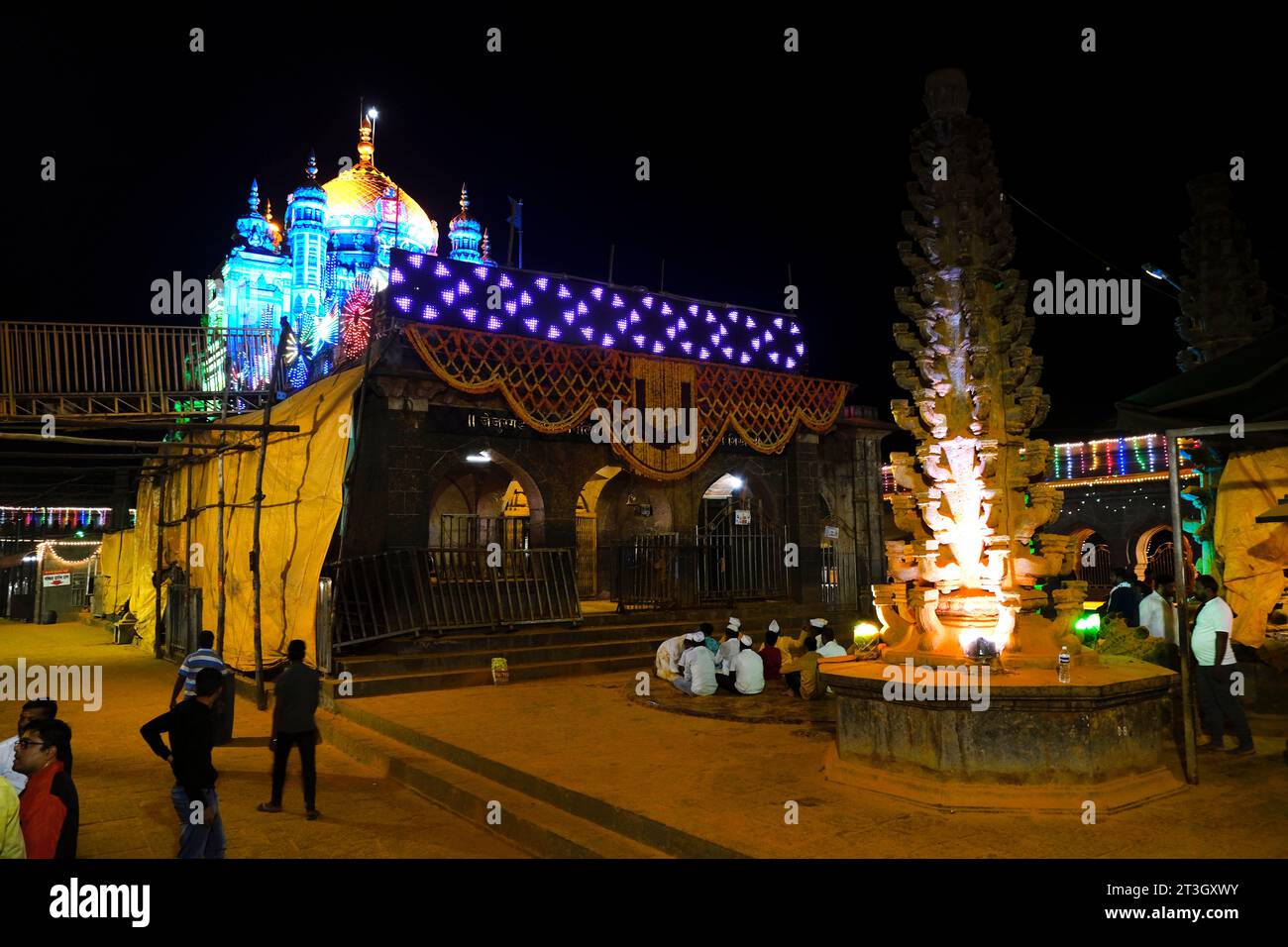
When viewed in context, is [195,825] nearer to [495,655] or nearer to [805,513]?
[495,655]

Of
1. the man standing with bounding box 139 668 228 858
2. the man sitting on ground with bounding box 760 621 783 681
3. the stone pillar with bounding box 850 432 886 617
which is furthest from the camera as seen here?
the stone pillar with bounding box 850 432 886 617

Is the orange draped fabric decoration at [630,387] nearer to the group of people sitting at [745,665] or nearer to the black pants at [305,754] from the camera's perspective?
the group of people sitting at [745,665]

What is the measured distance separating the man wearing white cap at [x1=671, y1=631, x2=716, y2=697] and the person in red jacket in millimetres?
7181

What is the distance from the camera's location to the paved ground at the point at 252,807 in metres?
6.10

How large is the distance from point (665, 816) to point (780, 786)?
1079 mm

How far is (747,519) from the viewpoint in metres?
18.8

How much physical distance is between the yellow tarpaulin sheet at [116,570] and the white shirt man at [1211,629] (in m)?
21.8

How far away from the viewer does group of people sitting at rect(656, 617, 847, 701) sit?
33.9 ft

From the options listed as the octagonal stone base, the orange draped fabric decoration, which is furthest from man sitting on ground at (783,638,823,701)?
the orange draped fabric decoration

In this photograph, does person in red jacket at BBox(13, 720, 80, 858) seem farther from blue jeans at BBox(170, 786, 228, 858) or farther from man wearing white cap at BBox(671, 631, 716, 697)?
man wearing white cap at BBox(671, 631, 716, 697)

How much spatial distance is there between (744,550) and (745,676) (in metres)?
6.45

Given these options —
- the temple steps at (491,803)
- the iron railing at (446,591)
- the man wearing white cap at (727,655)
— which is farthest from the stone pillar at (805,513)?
the temple steps at (491,803)

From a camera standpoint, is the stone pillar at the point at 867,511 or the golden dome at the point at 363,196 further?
the golden dome at the point at 363,196

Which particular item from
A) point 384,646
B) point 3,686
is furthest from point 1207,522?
point 3,686
